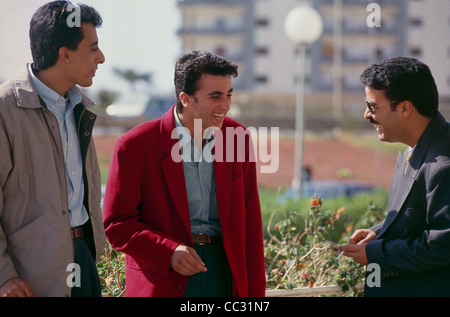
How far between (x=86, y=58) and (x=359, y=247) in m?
1.39

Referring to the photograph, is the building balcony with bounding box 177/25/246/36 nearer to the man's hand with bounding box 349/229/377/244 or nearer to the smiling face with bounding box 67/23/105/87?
the man's hand with bounding box 349/229/377/244

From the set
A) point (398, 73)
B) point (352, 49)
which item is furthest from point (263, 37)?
point (398, 73)

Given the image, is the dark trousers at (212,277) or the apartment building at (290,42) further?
the apartment building at (290,42)

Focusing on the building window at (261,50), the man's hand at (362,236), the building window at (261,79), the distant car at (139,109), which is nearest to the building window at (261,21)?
the building window at (261,50)

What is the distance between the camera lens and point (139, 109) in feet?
95.5

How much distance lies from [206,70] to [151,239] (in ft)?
2.39

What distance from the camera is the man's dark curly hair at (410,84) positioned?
2.47 metres

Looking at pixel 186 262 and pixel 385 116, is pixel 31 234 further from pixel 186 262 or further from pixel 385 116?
pixel 385 116

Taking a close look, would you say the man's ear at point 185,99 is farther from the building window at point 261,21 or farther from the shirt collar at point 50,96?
the building window at point 261,21

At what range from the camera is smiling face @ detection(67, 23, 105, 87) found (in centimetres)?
231

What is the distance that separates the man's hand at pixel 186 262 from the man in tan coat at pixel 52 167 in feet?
1.14
